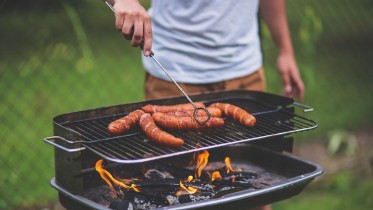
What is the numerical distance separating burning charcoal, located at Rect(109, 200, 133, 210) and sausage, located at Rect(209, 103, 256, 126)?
0.63 m

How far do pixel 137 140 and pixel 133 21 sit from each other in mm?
521

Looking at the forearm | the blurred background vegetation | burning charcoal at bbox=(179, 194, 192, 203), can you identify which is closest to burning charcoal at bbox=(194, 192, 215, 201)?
burning charcoal at bbox=(179, 194, 192, 203)

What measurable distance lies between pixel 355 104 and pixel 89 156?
16.3 ft

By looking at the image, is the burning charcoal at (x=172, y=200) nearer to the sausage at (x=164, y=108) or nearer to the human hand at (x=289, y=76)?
the sausage at (x=164, y=108)

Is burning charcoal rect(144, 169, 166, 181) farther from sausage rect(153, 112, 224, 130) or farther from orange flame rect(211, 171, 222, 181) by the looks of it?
sausage rect(153, 112, 224, 130)

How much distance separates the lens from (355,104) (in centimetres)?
691

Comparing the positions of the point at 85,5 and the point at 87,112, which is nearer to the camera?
the point at 87,112

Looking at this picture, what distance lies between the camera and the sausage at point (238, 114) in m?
2.68

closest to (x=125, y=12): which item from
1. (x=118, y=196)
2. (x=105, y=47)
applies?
(x=118, y=196)

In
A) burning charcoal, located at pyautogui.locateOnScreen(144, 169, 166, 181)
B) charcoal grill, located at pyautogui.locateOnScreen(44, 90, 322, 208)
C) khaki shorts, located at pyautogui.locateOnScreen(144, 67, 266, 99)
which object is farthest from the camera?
khaki shorts, located at pyautogui.locateOnScreen(144, 67, 266, 99)

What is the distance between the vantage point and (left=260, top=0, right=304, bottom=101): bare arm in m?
3.69

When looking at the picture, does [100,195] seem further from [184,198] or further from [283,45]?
[283,45]

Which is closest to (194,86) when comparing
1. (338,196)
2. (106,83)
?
(338,196)

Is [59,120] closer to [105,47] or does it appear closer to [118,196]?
[118,196]
